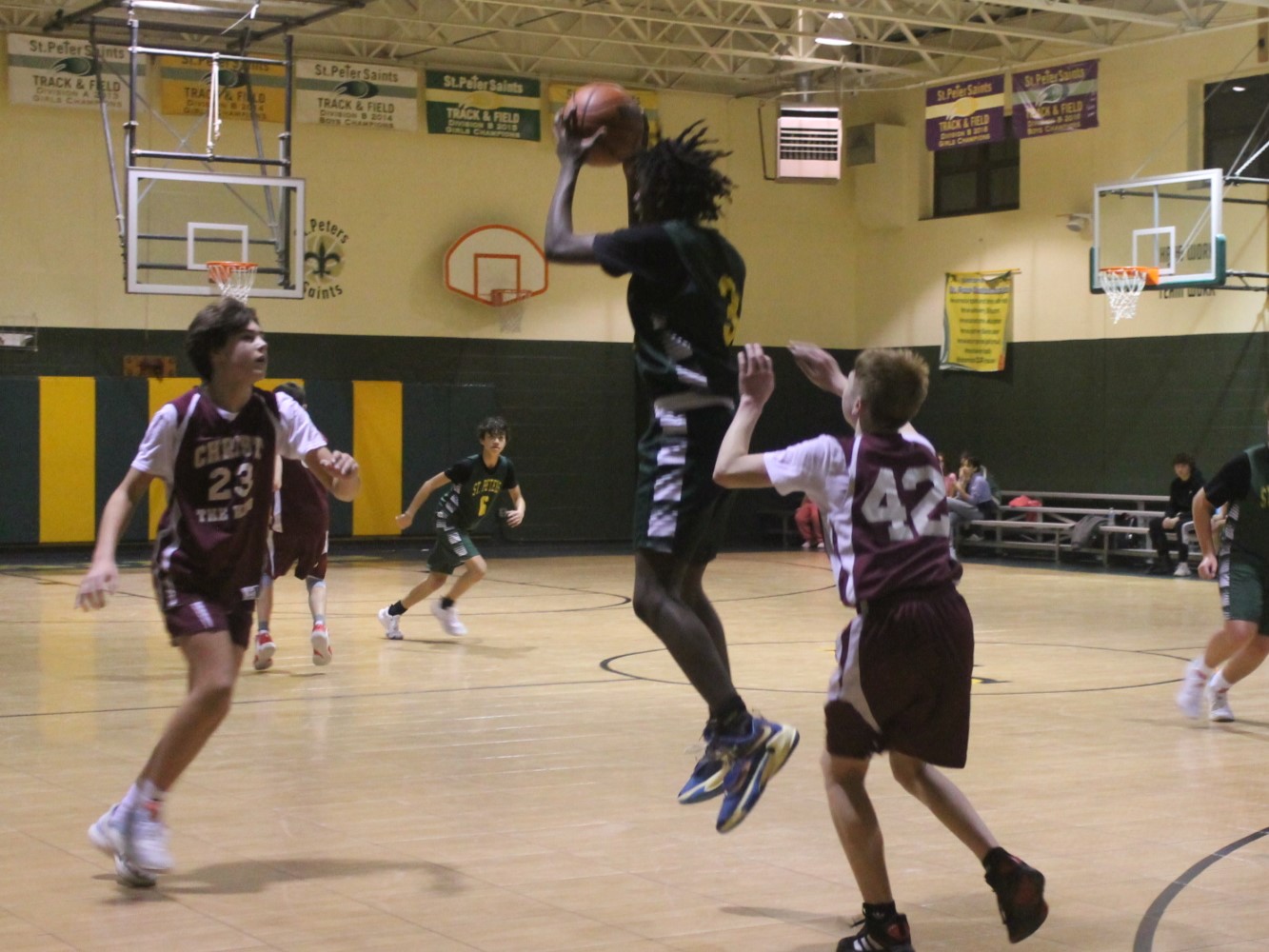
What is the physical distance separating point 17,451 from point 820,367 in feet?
48.8

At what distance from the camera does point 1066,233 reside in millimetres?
19344

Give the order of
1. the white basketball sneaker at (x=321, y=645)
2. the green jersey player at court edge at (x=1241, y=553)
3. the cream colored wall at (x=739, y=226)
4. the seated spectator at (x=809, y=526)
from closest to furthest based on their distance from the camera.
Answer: the green jersey player at court edge at (x=1241, y=553) → the white basketball sneaker at (x=321, y=645) → the cream colored wall at (x=739, y=226) → the seated spectator at (x=809, y=526)

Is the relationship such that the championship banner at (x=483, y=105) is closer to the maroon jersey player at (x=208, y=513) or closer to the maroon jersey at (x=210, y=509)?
the maroon jersey player at (x=208, y=513)

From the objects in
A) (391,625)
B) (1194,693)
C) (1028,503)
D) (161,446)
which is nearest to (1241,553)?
(1194,693)

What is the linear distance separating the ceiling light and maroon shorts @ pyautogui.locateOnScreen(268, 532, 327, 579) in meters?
9.98

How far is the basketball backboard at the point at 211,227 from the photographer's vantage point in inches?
561

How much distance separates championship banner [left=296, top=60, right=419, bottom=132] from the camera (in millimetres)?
18828

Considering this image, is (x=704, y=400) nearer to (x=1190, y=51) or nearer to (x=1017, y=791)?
(x=1017, y=791)

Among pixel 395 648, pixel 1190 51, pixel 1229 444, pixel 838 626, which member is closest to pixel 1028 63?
Result: pixel 1190 51

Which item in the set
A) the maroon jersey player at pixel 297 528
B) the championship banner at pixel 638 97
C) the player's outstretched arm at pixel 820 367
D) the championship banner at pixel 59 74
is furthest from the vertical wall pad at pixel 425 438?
the player's outstretched arm at pixel 820 367

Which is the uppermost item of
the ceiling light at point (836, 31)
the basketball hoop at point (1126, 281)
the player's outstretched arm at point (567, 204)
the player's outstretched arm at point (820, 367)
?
the ceiling light at point (836, 31)

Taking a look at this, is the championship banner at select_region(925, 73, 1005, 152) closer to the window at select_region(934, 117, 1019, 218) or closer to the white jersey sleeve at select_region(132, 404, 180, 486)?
the window at select_region(934, 117, 1019, 218)

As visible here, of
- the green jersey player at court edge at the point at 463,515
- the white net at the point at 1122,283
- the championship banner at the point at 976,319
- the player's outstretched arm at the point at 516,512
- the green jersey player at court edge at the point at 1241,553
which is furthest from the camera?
the championship banner at the point at 976,319

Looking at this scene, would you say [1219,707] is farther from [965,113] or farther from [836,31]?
[965,113]
